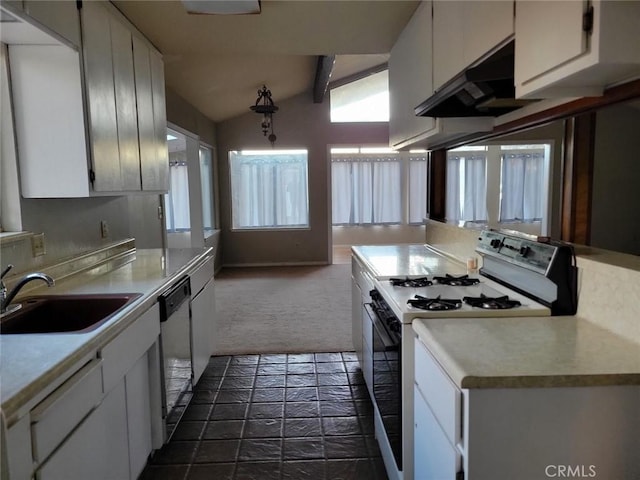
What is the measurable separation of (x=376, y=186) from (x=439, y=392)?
26.1ft

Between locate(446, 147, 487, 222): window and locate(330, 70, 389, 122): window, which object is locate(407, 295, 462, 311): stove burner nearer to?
locate(446, 147, 487, 222): window

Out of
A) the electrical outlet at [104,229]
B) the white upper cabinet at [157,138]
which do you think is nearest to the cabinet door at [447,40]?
the white upper cabinet at [157,138]

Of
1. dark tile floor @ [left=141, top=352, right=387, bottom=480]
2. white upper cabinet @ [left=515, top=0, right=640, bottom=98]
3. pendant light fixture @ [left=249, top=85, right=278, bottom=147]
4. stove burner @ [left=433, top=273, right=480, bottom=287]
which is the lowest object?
dark tile floor @ [left=141, top=352, right=387, bottom=480]

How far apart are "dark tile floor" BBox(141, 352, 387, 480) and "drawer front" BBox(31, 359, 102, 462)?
946 mm

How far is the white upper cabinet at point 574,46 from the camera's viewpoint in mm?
992

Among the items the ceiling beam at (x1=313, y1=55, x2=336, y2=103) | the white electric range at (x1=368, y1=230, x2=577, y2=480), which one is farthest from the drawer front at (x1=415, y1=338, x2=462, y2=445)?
the ceiling beam at (x1=313, y1=55, x2=336, y2=103)

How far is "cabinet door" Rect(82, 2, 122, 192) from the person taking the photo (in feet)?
6.78

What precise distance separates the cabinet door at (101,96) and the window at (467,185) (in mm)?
2062

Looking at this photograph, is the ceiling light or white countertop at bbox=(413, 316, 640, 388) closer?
white countertop at bbox=(413, 316, 640, 388)

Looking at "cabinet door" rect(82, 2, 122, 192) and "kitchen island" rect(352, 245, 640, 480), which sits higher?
"cabinet door" rect(82, 2, 122, 192)

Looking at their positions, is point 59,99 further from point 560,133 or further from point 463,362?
point 560,133

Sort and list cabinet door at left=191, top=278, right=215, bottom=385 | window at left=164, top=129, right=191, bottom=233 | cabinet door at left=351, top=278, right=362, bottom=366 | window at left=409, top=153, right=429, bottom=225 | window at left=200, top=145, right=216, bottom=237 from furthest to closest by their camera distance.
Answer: window at left=409, top=153, right=429, bottom=225
window at left=200, top=145, right=216, bottom=237
window at left=164, top=129, right=191, bottom=233
cabinet door at left=351, top=278, right=362, bottom=366
cabinet door at left=191, top=278, right=215, bottom=385

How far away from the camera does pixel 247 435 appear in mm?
2400

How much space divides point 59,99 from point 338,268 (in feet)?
18.2
